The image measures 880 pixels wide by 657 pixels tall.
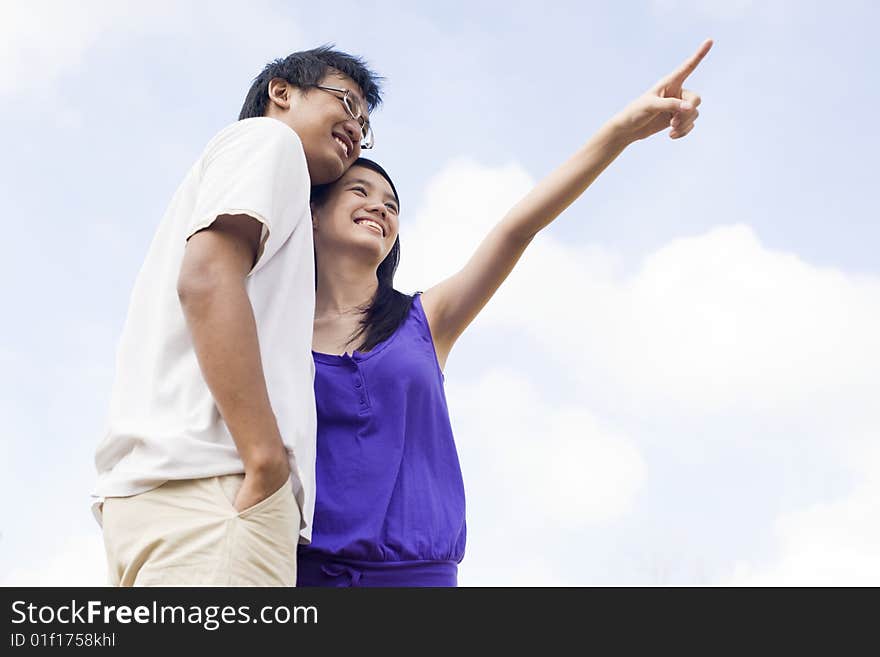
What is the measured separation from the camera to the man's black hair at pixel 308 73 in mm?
2590

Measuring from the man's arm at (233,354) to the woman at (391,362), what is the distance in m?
0.49

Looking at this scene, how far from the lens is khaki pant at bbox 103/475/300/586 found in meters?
1.68

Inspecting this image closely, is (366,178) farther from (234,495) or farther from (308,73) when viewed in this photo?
(234,495)

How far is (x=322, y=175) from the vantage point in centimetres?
251

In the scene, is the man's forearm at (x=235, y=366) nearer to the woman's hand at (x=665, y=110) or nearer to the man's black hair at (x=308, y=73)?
the man's black hair at (x=308, y=73)

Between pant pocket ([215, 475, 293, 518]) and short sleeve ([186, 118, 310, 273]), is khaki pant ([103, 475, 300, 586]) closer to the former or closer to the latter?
pant pocket ([215, 475, 293, 518])

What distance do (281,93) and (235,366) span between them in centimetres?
109

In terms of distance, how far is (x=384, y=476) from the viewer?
7.47 ft

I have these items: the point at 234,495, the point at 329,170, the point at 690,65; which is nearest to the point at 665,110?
the point at 690,65

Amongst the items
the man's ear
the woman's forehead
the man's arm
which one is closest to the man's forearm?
the man's arm

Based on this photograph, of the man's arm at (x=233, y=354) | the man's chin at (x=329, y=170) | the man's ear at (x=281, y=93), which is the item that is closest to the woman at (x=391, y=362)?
the man's chin at (x=329, y=170)
